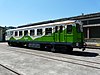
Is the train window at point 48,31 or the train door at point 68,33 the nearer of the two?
the train door at point 68,33

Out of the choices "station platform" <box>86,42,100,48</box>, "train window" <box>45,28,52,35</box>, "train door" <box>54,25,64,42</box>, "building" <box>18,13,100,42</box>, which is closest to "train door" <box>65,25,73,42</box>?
"train door" <box>54,25,64,42</box>

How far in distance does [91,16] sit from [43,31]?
38.1ft

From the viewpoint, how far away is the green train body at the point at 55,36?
17.8m

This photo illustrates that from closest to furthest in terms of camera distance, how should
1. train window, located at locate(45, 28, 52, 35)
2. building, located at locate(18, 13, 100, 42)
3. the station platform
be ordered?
train window, located at locate(45, 28, 52, 35)
the station platform
building, located at locate(18, 13, 100, 42)

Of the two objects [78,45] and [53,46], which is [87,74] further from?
[53,46]

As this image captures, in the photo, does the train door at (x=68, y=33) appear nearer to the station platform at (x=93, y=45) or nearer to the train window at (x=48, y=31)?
the train window at (x=48, y=31)

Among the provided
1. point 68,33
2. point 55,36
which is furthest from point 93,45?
point 68,33

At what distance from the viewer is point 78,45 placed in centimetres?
1778

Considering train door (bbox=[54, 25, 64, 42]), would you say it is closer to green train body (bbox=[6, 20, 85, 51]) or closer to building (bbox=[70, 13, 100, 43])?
green train body (bbox=[6, 20, 85, 51])

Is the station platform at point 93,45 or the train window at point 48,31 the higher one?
the train window at point 48,31

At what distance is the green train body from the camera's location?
17828 millimetres

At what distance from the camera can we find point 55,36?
789 inches

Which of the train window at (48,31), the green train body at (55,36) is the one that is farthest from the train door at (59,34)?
the train window at (48,31)

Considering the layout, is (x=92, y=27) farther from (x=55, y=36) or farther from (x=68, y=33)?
(x=68, y=33)
